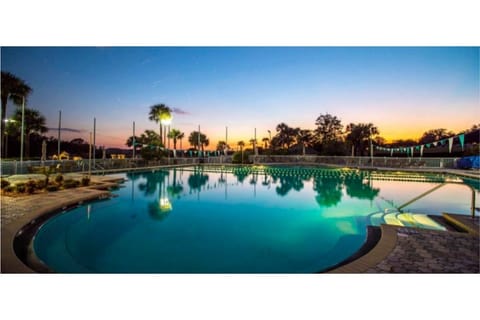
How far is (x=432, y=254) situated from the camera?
288 centimetres

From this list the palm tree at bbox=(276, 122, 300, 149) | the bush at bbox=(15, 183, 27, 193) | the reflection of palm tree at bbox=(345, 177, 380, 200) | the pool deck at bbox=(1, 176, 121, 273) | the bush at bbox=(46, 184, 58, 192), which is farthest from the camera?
the palm tree at bbox=(276, 122, 300, 149)

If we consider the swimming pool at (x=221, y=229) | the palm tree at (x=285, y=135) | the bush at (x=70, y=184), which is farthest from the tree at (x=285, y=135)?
the bush at (x=70, y=184)

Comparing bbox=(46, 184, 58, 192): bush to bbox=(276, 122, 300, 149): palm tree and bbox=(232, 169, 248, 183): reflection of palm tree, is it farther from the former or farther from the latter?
bbox=(276, 122, 300, 149): palm tree

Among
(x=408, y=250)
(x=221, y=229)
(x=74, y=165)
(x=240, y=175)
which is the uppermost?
(x=74, y=165)

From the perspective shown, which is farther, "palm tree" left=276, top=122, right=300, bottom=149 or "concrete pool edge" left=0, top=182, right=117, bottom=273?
"palm tree" left=276, top=122, right=300, bottom=149

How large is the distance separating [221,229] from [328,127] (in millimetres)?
30848

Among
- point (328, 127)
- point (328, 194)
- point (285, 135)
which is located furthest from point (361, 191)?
point (285, 135)

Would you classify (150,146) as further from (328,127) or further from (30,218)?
(328,127)

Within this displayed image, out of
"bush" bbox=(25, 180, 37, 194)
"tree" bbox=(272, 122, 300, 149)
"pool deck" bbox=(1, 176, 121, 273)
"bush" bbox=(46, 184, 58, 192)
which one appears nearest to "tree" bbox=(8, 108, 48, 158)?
"bush" bbox=(46, 184, 58, 192)

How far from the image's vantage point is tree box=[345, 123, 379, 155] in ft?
93.4

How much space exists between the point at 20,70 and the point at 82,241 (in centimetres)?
392

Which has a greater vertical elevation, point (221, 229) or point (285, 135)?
point (285, 135)
